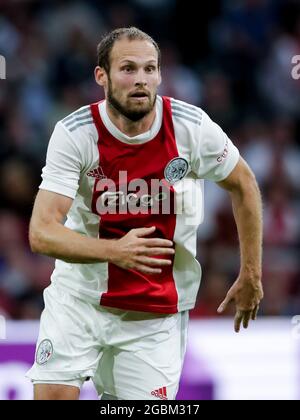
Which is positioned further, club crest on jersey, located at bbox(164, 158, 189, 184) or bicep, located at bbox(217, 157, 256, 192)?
bicep, located at bbox(217, 157, 256, 192)

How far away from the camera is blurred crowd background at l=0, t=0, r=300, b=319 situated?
8.84 meters

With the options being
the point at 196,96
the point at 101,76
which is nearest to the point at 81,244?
the point at 101,76

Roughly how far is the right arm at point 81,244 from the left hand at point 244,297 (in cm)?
63

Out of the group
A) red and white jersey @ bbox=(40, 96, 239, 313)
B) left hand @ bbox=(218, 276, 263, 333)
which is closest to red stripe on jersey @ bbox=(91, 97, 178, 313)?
red and white jersey @ bbox=(40, 96, 239, 313)

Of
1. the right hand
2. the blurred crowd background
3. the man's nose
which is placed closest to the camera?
the right hand

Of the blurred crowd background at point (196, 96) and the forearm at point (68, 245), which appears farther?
the blurred crowd background at point (196, 96)

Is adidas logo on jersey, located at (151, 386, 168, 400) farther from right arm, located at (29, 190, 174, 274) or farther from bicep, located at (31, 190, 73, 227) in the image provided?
bicep, located at (31, 190, 73, 227)

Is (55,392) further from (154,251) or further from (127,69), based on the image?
(127,69)

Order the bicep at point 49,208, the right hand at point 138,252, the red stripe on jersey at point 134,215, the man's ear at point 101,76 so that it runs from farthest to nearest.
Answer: the man's ear at point 101,76 → the red stripe on jersey at point 134,215 → the bicep at point 49,208 → the right hand at point 138,252

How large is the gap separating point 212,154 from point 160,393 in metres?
1.13

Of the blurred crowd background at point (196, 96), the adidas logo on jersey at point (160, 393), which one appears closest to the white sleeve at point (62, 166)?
the adidas logo on jersey at point (160, 393)

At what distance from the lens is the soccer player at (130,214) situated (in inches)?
194

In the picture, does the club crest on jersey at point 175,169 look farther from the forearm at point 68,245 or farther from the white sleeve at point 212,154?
the forearm at point 68,245

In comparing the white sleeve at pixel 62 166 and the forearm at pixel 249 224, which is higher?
the white sleeve at pixel 62 166
